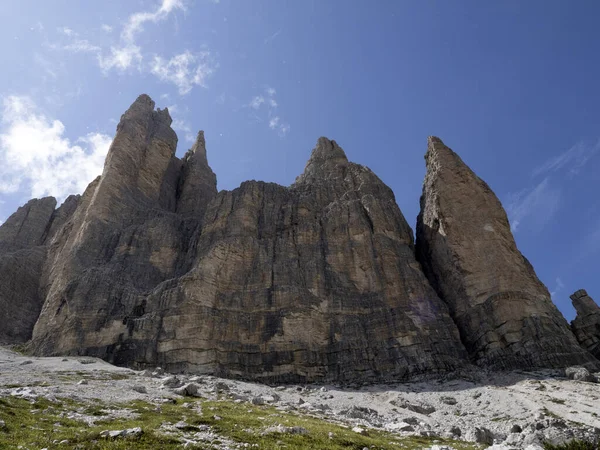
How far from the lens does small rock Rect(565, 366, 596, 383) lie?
133ft

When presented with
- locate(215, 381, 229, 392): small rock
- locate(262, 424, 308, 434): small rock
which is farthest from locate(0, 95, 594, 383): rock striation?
locate(262, 424, 308, 434): small rock

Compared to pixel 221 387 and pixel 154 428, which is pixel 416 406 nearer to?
pixel 221 387

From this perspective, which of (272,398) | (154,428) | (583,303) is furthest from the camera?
(583,303)

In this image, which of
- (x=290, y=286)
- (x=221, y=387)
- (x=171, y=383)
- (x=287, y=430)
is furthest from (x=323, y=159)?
(x=287, y=430)

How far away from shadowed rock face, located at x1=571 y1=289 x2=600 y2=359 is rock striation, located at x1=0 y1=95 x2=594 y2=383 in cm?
750

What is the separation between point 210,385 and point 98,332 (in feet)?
72.0

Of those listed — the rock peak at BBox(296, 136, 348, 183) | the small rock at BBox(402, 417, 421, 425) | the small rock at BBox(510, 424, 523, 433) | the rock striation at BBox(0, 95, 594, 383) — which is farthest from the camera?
the rock peak at BBox(296, 136, 348, 183)

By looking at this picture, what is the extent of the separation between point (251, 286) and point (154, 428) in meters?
42.9

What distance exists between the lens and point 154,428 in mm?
17781

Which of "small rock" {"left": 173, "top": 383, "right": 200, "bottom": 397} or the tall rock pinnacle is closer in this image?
"small rock" {"left": 173, "top": 383, "right": 200, "bottom": 397}

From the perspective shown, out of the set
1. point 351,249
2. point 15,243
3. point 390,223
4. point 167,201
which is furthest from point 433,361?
point 15,243

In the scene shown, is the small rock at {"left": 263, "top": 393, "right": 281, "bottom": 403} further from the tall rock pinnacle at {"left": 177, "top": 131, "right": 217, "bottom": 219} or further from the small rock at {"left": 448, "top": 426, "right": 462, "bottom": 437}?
the tall rock pinnacle at {"left": 177, "top": 131, "right": 217, "bottom": 219}

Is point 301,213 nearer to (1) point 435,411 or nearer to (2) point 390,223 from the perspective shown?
(2) point 390,223

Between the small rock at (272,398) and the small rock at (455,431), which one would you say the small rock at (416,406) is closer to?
the small rock at (455,431)
